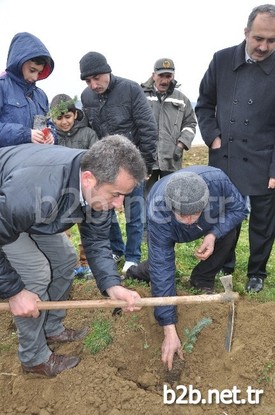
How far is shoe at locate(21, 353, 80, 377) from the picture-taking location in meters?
→ 3.18

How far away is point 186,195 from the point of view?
2.86 meters

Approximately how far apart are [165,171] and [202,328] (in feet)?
7.91

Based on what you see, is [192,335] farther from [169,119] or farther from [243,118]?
[169,119]

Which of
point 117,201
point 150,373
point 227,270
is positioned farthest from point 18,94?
point 227,270

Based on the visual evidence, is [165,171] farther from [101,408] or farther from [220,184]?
[101,408]

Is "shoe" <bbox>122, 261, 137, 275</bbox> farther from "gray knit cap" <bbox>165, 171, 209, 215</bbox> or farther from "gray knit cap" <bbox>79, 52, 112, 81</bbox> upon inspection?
"gray knit cap" <bbox>79, 52, 112, 81</bbox>

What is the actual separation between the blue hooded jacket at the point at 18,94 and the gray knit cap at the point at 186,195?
1.42 m

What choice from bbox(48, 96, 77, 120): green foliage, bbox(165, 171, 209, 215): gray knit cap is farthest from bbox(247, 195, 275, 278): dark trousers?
bbox(48, 96, 77, 120): green foliage

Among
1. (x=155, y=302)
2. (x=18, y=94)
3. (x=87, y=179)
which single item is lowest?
(x=155, y=302)

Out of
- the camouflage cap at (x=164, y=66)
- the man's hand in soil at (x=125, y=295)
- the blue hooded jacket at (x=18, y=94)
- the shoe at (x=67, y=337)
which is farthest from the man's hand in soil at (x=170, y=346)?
the camouflage cap at (x=164, y=66)

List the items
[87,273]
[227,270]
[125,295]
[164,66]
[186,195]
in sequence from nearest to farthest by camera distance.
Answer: [186,195] < [125,295] < [227,270] < [87,273] < [164,66]

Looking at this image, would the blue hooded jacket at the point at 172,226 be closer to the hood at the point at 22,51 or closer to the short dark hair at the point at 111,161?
the short dark hair at the point at 111,161

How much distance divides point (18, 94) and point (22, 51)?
1.17 ft

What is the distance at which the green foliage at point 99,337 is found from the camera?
347 cm
